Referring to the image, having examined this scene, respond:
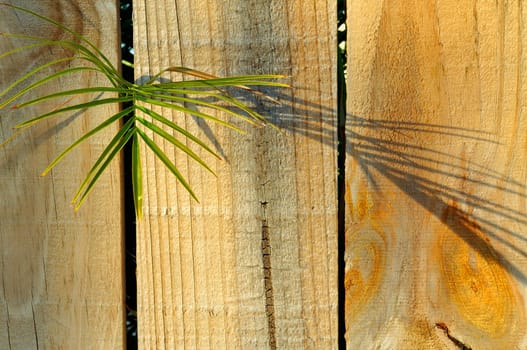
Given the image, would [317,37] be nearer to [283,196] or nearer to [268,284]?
[283,196]

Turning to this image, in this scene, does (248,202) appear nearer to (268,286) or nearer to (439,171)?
(268,286)

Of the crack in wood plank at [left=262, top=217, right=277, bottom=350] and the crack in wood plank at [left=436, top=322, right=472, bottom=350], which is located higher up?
the crack in wood plank at [left=262, top=217, right=277, bottom=350]

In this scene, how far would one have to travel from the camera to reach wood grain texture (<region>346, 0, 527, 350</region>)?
109 centimetres

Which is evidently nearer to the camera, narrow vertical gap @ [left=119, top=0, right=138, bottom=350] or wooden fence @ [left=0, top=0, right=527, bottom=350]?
wooden fence @ [left=0, top=0, right=527, bottom=350]

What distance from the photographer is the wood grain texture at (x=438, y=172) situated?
1095mm

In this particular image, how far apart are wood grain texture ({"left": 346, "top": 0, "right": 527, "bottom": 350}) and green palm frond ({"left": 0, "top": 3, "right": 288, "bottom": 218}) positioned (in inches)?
7.4

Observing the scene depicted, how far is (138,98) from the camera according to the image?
1.10 meters

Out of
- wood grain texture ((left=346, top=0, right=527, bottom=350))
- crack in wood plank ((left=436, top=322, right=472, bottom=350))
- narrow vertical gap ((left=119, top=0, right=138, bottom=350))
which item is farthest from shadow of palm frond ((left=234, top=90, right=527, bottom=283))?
narrow vertical gap ((left=119, top=0, right=138, bottom=350))

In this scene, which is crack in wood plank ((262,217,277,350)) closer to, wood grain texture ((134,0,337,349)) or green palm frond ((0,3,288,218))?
wood grain texture ((134,0,337,349))

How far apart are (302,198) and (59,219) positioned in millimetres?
430

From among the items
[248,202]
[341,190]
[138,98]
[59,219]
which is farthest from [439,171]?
[59,219]

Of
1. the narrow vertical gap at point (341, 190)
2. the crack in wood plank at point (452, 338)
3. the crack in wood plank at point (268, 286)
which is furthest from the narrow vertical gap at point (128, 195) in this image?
the crack in wood plank at point (452, 338)

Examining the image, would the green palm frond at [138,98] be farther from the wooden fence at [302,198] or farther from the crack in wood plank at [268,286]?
the crack in wood plank at [268,286]

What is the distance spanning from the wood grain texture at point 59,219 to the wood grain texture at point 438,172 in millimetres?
420
